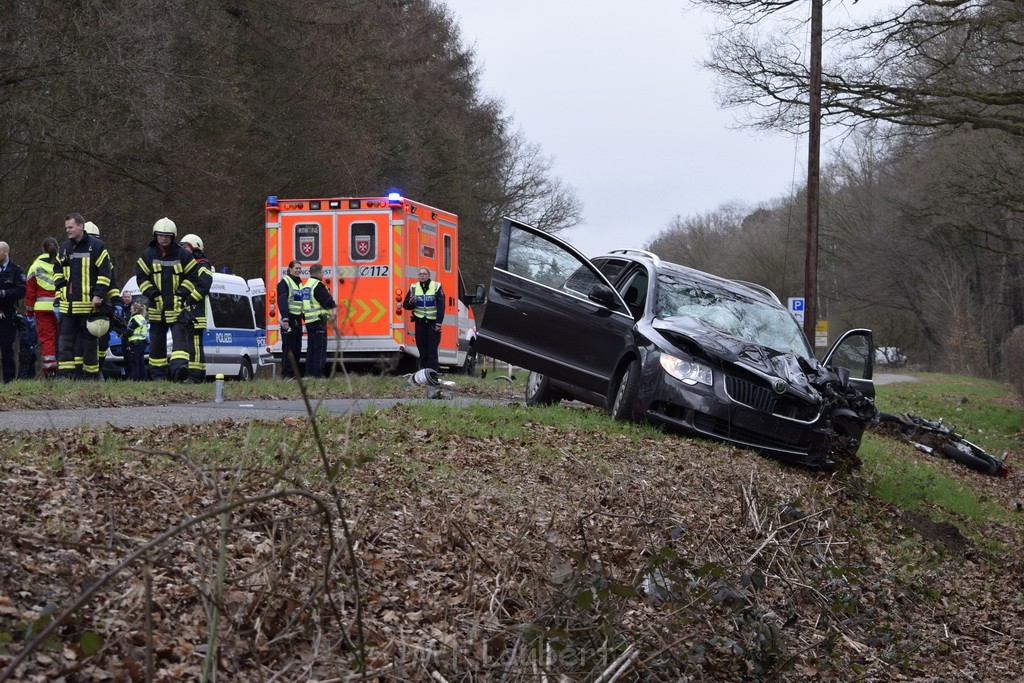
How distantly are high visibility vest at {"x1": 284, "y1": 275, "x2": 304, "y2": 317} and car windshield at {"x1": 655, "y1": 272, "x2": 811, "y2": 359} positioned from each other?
730 centimetres

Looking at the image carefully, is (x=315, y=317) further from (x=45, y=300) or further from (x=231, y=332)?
(x=231, y=332)

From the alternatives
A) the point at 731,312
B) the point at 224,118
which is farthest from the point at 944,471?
the point at 224,118

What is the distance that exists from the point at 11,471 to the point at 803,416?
6.37 meters

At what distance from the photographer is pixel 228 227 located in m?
27.0

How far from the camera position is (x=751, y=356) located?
35.1 ft

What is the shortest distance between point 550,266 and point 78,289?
5784 mm

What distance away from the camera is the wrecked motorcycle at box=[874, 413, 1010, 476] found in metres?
15.6

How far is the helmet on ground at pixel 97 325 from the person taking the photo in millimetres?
14633

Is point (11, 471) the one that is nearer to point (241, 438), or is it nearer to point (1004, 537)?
point (241, 438)

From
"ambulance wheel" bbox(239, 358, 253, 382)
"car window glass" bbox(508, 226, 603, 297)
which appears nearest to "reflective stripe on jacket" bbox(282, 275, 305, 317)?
"ambulance wheel" bbox(239, 358, 253, 382)

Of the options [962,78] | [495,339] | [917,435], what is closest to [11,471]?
[495,339]

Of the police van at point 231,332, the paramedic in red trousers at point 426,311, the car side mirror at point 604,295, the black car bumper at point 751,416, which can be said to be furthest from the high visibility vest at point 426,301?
the black car bumper at point 751,416

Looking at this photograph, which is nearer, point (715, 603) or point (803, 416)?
point (715, 603)

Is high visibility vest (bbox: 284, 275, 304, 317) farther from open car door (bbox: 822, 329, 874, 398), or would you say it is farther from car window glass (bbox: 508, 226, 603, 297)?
open car door (bbox: 822, 329, 874, 398)
